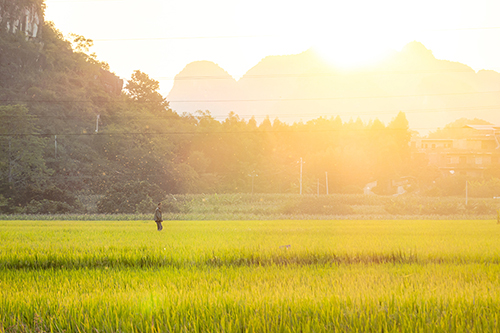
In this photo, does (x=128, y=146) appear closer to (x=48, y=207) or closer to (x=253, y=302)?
(x=48, y=207)

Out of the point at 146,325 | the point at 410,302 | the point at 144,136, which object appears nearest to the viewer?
the point at 146,325

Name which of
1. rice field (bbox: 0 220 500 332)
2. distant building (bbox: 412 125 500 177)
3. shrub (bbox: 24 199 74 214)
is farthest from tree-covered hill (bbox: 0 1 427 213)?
rice field (bbox: 0 220 500 332)

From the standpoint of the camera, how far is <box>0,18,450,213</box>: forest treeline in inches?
1610

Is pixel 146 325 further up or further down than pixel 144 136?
further down

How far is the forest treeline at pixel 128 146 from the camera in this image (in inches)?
1610

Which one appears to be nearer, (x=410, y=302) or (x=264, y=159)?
(x=410, y=302)

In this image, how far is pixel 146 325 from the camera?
359 cm

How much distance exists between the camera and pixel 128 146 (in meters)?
56.7

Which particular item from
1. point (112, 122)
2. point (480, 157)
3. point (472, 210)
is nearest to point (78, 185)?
point (112, 122)

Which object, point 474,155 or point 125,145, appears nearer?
point 125,145

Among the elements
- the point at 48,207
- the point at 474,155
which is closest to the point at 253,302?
the point at 48,207

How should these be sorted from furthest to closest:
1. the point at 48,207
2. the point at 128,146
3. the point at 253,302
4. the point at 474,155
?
the point at 474,155 < the point at 128,146 < the point at 48,207 < the point at 253,302

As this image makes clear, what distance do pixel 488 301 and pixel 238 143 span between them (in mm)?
70871

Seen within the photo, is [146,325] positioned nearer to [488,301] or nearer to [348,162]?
[488,301]
